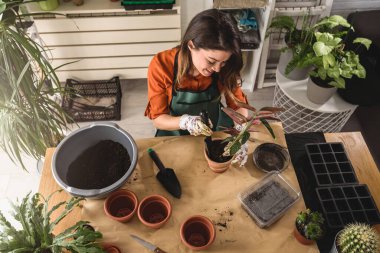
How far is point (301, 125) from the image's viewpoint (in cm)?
222

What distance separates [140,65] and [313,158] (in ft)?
5.46

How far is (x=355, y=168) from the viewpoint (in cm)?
Result: 136

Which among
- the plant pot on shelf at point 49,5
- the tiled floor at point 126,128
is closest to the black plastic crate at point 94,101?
the tiled floor at point 126,128

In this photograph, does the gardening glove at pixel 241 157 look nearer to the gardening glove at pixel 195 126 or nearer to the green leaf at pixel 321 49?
the gardening glove at pixel 195 126

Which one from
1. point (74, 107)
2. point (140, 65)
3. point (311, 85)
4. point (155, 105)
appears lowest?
point (74, 107)

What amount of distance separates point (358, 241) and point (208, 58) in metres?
0.78

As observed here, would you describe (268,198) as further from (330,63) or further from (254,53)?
(254,53)

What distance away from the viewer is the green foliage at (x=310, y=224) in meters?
1.01

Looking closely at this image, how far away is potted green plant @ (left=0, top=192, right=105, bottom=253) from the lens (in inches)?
36.8

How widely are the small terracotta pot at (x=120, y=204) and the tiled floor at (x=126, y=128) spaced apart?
1.10 m

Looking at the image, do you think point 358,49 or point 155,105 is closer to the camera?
point 155,105

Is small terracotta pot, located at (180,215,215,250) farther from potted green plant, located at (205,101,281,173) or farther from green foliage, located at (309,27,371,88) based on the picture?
green foliage, located at (309,27,371,88)

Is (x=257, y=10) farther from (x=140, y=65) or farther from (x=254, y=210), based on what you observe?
(x=254, y=210)

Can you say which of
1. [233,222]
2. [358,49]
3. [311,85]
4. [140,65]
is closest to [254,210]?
[233,222]
